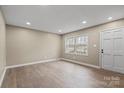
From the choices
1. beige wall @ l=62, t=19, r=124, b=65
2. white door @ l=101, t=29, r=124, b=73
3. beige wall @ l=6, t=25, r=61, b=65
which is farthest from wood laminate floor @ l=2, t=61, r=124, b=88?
beige wall @ l=6, t=25, r=61, b=65

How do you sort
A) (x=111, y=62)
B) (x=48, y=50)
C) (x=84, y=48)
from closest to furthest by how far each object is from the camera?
(x=111, y=62), (x=84, y=48), (x=48, y=50)

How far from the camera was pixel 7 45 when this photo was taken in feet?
13.6

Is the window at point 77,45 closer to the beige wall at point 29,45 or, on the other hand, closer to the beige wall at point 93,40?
the beige wall at point 93,40

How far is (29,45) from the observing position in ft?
16.6

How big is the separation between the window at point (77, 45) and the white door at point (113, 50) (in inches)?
47.8

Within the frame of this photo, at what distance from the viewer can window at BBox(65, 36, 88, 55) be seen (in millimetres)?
5191

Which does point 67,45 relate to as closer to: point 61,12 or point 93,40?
point 93,40

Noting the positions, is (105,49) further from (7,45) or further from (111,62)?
(7,45)

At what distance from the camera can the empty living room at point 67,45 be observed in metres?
2.83

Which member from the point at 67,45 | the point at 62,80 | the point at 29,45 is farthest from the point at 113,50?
the point at 29,45

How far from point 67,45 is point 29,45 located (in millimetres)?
3111

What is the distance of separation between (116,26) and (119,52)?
1.22 m

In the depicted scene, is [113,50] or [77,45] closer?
[113,50]
